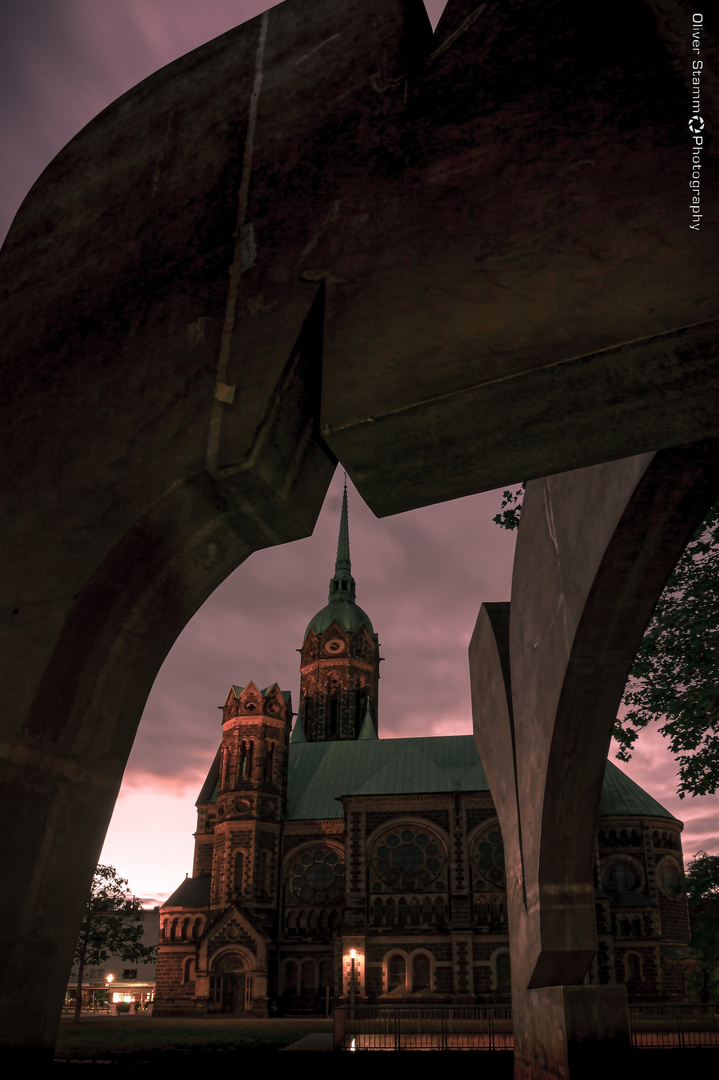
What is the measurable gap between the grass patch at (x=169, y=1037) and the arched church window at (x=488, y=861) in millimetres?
11083

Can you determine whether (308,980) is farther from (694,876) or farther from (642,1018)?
(694,876)

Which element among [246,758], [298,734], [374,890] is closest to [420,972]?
[374,890]

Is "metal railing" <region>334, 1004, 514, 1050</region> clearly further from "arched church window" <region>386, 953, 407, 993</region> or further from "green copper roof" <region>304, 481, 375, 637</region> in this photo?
"green copper roof" <region>304, 481, 375, 637</region>

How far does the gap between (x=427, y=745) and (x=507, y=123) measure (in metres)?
47.6

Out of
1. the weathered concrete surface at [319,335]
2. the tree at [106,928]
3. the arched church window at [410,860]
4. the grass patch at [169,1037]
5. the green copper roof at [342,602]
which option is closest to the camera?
the weathered concrete surface at [319,335]

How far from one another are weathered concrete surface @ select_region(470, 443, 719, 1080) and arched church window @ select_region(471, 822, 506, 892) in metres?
33.6

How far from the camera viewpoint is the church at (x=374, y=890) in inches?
1476

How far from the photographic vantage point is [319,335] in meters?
2.41

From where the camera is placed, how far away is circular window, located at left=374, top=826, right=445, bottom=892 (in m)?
40.1

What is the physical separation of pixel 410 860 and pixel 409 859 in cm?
7

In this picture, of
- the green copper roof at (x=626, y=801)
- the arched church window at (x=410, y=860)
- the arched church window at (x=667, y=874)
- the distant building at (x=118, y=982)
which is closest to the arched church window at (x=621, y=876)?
the arched church window at (x=667, y=874)

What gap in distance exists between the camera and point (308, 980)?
131ft

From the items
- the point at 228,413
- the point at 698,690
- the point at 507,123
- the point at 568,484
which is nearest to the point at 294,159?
the point at 507,123

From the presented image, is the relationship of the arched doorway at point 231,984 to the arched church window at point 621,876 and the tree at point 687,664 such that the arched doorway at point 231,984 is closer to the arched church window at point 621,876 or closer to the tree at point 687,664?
the arched church window at point 621,876
